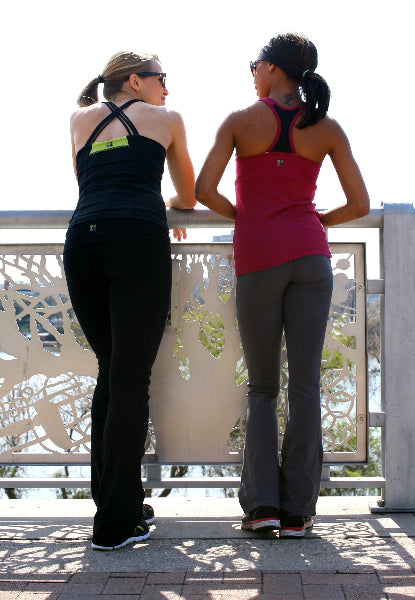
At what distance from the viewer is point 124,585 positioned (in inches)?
96.9

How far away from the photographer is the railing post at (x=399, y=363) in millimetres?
3434

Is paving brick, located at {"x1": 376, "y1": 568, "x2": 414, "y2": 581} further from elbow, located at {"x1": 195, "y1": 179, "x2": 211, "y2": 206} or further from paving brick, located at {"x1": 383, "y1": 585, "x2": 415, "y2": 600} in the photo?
elbow, located at {"x1": 195, "y1": 179, "x2": 211, "y2": 206}

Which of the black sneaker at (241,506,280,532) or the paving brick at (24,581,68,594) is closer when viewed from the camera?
the paving brick at (24,581,68,594)

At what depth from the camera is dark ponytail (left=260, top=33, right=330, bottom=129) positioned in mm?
2943

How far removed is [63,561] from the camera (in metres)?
2.76

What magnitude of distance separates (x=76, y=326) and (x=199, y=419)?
80 cm

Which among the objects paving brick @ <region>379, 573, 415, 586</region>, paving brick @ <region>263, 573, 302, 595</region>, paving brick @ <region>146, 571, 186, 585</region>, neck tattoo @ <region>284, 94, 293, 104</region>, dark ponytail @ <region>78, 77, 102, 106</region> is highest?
dark ponytail @ <region>78, 77, 102, 106</region>

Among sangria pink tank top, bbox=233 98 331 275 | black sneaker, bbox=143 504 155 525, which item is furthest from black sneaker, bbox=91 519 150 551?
sangria pink tank top, bbox=233 98 331 275

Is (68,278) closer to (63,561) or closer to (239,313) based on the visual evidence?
(239,313)

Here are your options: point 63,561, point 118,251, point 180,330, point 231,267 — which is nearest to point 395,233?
point 231,267

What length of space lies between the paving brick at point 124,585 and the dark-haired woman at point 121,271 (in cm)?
35

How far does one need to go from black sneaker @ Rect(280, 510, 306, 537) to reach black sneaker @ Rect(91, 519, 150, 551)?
1.81ft

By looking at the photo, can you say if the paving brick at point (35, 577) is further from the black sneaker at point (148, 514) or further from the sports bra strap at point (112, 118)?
the sports bra strap at point (112, 118)

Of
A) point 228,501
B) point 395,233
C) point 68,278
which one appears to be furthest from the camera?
point 228,501
